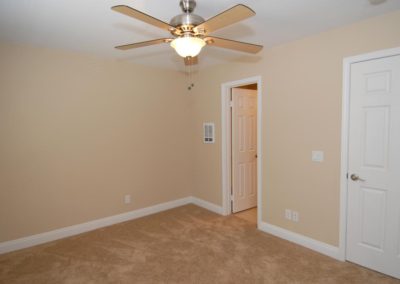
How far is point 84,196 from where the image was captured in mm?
3398

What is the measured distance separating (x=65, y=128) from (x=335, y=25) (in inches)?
135

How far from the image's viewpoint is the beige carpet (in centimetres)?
236

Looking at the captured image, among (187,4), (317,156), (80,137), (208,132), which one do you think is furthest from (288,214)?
(80,137)

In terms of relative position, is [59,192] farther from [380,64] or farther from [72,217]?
[380,64]

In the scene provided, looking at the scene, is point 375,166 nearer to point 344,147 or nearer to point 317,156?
point 344,147

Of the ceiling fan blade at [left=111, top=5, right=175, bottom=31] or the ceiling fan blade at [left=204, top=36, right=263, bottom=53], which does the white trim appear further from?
the ceiling fan blade at [left=111, top=5, right=175, bottom=31]

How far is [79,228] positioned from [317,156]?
10.7 ft

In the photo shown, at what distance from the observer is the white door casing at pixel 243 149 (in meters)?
3.97

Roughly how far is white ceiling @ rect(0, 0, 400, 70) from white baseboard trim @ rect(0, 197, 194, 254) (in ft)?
7.84

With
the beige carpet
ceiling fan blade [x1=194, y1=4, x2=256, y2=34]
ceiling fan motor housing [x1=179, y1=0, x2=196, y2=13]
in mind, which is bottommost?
the beige carpet

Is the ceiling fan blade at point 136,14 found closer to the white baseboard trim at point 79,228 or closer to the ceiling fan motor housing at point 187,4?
the ceiling fan motor housing at point 187,4

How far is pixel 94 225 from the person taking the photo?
11.4 ft

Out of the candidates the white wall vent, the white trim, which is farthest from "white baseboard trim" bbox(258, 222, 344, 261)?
the white wall vent

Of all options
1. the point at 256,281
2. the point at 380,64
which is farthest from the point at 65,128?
the point at 380,64
